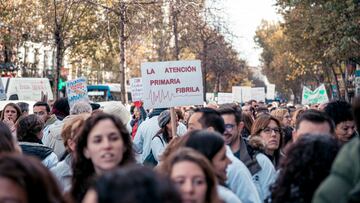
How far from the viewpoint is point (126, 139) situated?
5.67 meters

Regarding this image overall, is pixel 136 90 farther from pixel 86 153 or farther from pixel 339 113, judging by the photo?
pixel 86 153

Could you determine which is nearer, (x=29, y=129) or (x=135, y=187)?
(x=135, y=187)

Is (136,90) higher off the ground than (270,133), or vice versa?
(136,90)

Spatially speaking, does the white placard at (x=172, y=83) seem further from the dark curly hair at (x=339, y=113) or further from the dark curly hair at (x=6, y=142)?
the dark curly hair at (x=6, y=142)

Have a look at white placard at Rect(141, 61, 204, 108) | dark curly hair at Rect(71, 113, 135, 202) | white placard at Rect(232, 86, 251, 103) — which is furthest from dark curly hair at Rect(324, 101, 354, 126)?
white placard at Rect(232, 86, 251, 103)

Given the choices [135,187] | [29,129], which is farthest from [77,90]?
[135,187]

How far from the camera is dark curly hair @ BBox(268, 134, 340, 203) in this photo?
15.1 ft

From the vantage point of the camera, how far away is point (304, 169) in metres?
4.62

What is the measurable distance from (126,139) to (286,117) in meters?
8.53

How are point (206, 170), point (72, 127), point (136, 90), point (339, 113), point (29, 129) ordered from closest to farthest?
point (206, 170), point (72, 127), point (339, 113), point (29, 129), point (136, 90)

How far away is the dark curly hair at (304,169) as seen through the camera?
15.1 feet

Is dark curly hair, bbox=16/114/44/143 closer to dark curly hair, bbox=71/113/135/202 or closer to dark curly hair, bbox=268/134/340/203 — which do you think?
dark curly hair, bbox=71/113/135/202

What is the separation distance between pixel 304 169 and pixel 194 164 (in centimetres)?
64

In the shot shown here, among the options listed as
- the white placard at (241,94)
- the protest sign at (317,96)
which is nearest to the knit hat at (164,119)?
the protest sign at (317,96)
